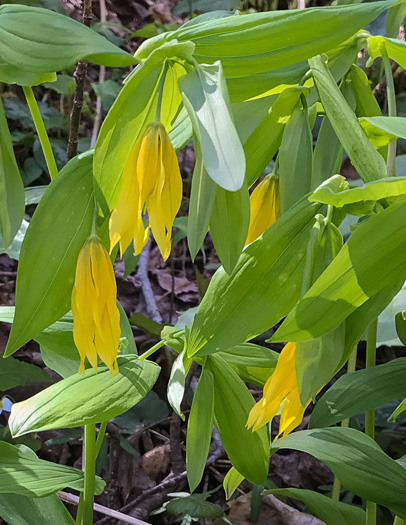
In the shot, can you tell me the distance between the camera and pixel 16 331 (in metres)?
0.66

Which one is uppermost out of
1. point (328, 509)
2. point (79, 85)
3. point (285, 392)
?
point (79, 85)

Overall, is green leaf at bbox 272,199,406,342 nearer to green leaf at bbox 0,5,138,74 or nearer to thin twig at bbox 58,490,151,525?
green leaf at bbox 0,5,138,74

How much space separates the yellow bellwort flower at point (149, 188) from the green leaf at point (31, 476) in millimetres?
453

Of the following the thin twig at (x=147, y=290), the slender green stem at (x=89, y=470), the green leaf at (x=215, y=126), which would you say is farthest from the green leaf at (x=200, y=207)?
the thin twig at (x=147, y=290)

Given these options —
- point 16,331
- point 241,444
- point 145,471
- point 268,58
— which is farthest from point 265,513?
point 268,58

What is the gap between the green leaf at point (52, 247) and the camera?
0.64m

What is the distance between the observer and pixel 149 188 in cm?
60

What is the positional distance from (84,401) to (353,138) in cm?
50

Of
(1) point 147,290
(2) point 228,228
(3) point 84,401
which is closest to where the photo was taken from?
(2) point 228,228

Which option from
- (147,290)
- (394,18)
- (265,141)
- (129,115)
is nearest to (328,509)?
(265,141)

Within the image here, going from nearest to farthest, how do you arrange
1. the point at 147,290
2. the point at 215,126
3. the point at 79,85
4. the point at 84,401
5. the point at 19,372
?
1. the point at 215,126
2. the point at 84,401
3. the point at 79,85
4. the point at 19,372
5. the point at 147,290

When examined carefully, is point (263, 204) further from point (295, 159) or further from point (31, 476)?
point (31, 476)

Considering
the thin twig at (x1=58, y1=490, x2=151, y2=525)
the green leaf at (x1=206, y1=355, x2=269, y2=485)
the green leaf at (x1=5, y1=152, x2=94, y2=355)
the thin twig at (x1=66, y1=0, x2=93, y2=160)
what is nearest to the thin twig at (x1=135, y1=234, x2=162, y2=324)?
the thin twig at (x1=58, y1=490, x2=151, y2=525)

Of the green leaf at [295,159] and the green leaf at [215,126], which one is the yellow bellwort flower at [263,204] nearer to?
the green leaf at [295,159]
